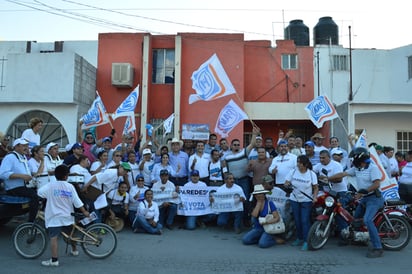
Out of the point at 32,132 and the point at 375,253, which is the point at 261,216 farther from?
the point at 32,132

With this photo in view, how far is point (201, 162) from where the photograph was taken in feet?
30.4

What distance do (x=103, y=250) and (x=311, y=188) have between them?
4011mm

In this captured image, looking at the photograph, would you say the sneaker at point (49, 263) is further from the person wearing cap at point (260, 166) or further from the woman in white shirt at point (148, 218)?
the person wearing cap at point (260, 166)

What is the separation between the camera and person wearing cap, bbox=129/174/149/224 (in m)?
8.56

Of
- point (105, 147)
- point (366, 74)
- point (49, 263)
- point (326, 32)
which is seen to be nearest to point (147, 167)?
point (105, 147)

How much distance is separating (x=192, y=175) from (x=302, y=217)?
2.89 meters

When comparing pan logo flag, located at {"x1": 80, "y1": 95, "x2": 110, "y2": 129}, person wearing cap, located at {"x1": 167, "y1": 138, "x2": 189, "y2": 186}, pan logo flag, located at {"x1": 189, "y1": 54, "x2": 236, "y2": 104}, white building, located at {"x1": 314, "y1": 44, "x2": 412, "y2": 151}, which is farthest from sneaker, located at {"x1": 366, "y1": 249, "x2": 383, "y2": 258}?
white building, located at {"x1": 314, "y1": 44, "x2": 412, "y2": 151}

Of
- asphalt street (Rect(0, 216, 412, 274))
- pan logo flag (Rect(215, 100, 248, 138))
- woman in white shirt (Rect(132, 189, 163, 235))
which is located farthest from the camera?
pan logo flag (Rect(215, 100, 248, 138))

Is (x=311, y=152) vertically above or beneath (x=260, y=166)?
above

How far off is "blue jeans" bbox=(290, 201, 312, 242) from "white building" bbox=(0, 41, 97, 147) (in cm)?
1088

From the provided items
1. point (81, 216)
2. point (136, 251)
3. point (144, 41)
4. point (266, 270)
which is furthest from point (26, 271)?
point (144, 41)

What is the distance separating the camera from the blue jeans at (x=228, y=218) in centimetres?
861

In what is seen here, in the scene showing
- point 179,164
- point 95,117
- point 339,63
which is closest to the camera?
point 179,164

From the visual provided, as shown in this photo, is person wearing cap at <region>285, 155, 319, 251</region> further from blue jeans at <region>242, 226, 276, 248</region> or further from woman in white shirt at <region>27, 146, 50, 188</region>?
woman in white shirt at <region>27, 146, 50, 188</region>
